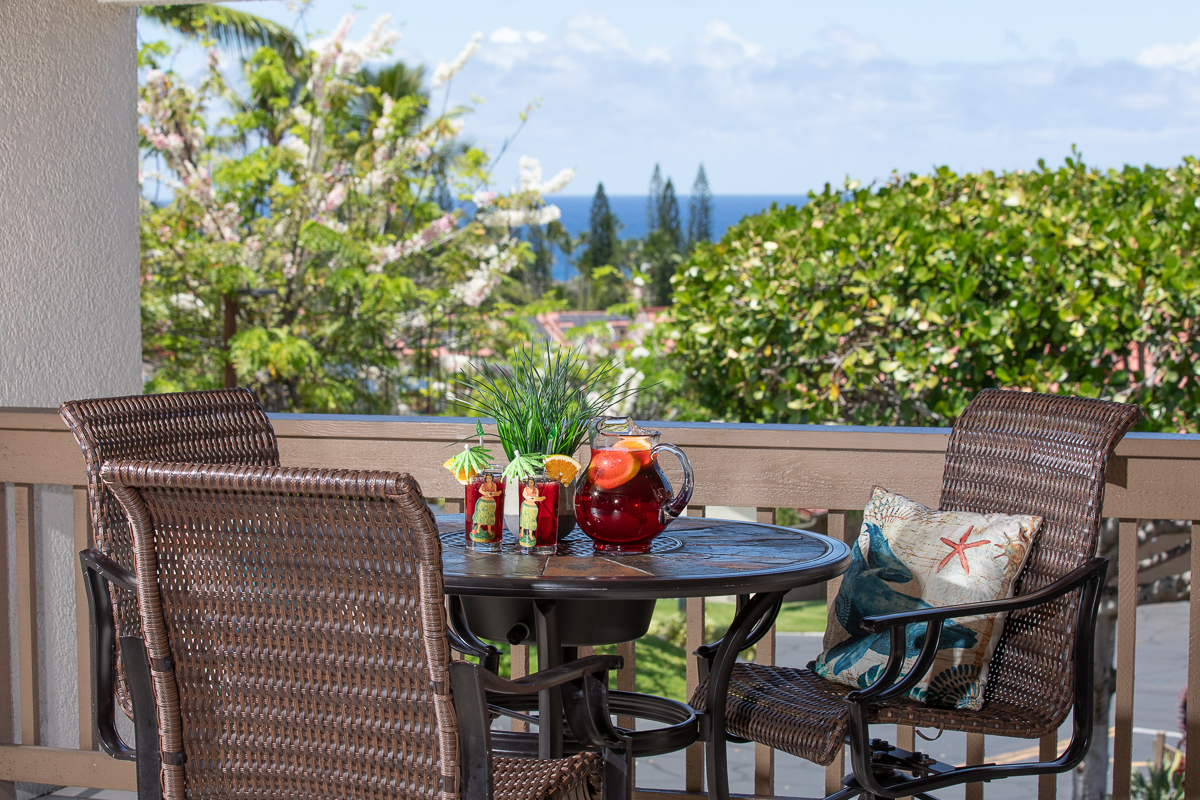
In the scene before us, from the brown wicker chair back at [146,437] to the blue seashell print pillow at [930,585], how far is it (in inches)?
50.7

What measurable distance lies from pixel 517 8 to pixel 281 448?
28364mm

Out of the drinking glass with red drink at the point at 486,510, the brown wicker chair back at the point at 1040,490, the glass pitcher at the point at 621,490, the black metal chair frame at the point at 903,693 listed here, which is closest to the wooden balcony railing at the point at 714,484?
the brown wicker chair back at the point at 1040,490

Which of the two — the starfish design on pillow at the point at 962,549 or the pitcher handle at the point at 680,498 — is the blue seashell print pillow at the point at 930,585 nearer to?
the starfish design on pillow at the point at 962,549

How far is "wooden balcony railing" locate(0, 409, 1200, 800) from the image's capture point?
2357 millimetres

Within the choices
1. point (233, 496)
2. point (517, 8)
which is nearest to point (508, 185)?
point (233, 496)

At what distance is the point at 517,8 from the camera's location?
95.5ft

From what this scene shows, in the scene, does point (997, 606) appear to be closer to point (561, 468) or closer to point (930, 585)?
point (930, 585)

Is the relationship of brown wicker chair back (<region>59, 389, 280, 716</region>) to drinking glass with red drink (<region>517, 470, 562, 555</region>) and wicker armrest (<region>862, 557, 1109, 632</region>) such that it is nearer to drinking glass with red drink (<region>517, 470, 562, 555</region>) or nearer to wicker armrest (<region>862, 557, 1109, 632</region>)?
drinking glass with red drink (<region>517, 470, 562, 555</region>)

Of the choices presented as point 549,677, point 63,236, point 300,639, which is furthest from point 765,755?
point 63,236

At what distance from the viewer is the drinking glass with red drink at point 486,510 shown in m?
1.90

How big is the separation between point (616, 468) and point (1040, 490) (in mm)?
905

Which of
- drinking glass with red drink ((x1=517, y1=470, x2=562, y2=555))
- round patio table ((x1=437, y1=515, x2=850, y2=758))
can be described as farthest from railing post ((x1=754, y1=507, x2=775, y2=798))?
drinking glass with red drink ((x1=517, y1=470, x2=562, y2=555))

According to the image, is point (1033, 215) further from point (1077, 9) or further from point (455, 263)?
point (1077, 9)

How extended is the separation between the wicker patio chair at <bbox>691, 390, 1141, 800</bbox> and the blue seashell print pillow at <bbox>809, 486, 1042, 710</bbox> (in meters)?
0.05
